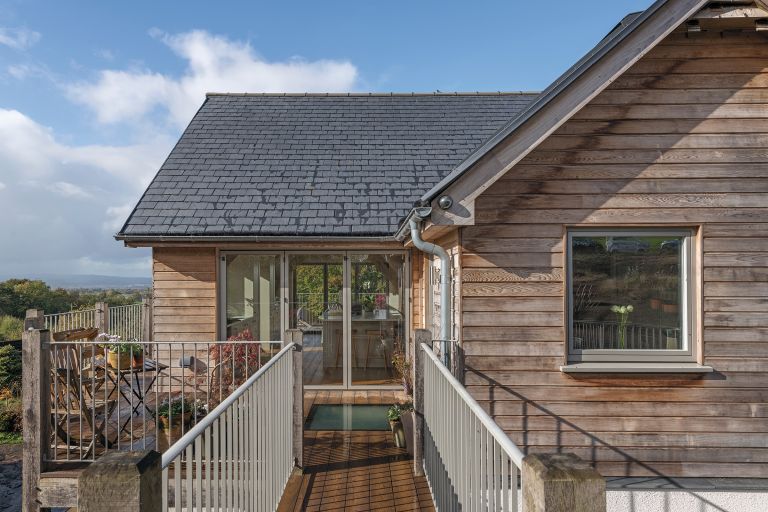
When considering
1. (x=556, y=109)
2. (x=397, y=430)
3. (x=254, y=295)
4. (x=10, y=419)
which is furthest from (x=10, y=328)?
(x=556, y=109)

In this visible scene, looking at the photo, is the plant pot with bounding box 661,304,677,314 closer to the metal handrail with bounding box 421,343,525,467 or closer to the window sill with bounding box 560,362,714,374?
the window sill with bounding box 560,362,714,374

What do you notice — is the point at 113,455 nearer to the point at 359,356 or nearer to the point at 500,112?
the point at 359,356

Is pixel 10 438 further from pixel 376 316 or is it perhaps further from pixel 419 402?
pixel 419 402

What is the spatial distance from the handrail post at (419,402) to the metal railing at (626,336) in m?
1.46

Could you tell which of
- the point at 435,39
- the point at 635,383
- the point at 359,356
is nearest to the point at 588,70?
the point at 635,383

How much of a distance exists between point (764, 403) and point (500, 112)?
7.76m

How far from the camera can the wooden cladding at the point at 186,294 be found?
7137 millimetres

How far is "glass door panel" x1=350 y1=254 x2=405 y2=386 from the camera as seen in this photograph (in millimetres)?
7398

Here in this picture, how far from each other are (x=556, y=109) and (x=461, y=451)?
9.72 ft

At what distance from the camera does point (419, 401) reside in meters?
4.27

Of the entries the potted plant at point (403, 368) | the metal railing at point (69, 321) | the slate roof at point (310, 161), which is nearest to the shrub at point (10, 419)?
the metal railing at point (69, 321)

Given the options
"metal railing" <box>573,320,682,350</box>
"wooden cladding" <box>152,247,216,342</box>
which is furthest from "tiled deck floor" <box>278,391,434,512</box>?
"wooden cladding" <box>152,247,216,342</box>

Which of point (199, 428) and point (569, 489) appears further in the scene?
point (199, 428)

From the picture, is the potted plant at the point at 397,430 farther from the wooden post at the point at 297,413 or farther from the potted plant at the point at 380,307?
the potted plant at the point at 380,307
